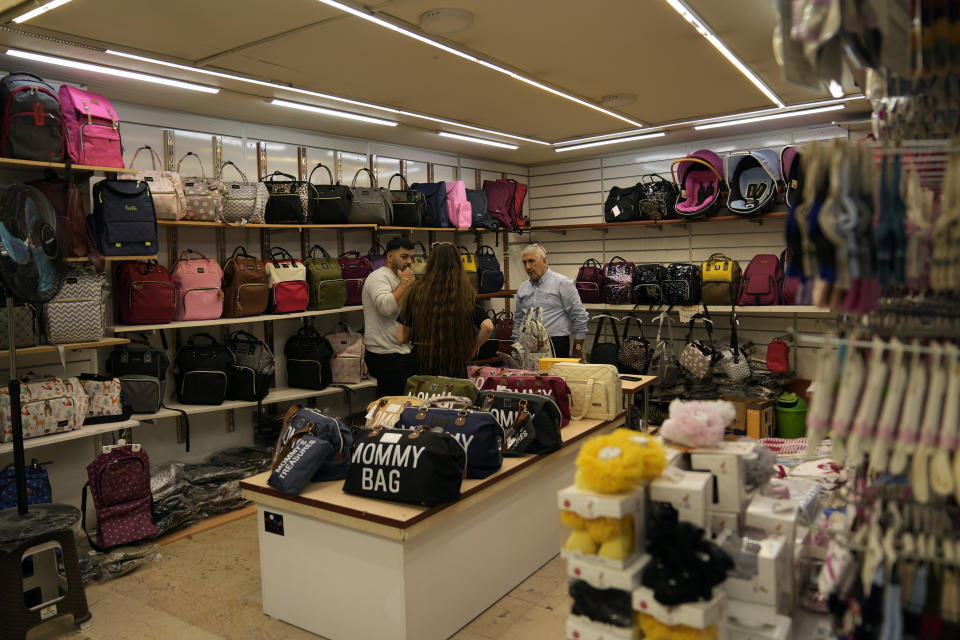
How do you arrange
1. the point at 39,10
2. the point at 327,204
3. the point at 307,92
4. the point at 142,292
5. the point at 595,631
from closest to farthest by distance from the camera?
the point at 595,631 → the point at 39,10 → the point at 142,292 → the point at 307,92 → the point at 327,204

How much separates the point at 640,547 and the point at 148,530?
11.2ft

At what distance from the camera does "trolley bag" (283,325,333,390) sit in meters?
5.55

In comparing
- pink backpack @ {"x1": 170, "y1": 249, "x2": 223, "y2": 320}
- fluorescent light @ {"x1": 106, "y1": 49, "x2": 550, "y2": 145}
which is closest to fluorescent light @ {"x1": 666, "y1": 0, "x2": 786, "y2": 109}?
fluorescent light @ {"x1": 106, "y1": 49, "x2": 550, "y2": 145}

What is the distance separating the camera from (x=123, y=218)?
427 cm

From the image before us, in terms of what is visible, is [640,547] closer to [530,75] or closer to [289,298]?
[530,75]

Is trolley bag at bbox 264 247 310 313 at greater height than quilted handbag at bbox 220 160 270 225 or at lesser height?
lesser

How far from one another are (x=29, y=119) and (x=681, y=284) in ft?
17.3

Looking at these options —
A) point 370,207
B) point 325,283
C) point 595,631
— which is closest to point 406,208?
point 370,207

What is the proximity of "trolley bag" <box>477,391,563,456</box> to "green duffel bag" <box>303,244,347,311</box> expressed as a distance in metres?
2.44

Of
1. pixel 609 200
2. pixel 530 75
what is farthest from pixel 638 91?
pixel 609 200

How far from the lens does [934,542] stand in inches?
54.4

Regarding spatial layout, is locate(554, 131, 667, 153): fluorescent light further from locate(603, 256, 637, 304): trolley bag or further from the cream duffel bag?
the cream duffel bag

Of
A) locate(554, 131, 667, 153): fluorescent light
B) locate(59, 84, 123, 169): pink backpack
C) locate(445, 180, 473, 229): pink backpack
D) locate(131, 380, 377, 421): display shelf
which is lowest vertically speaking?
locate(131, 380, 377, 421): display shelf

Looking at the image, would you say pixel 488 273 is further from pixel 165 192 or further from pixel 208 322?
pixel 165 192
